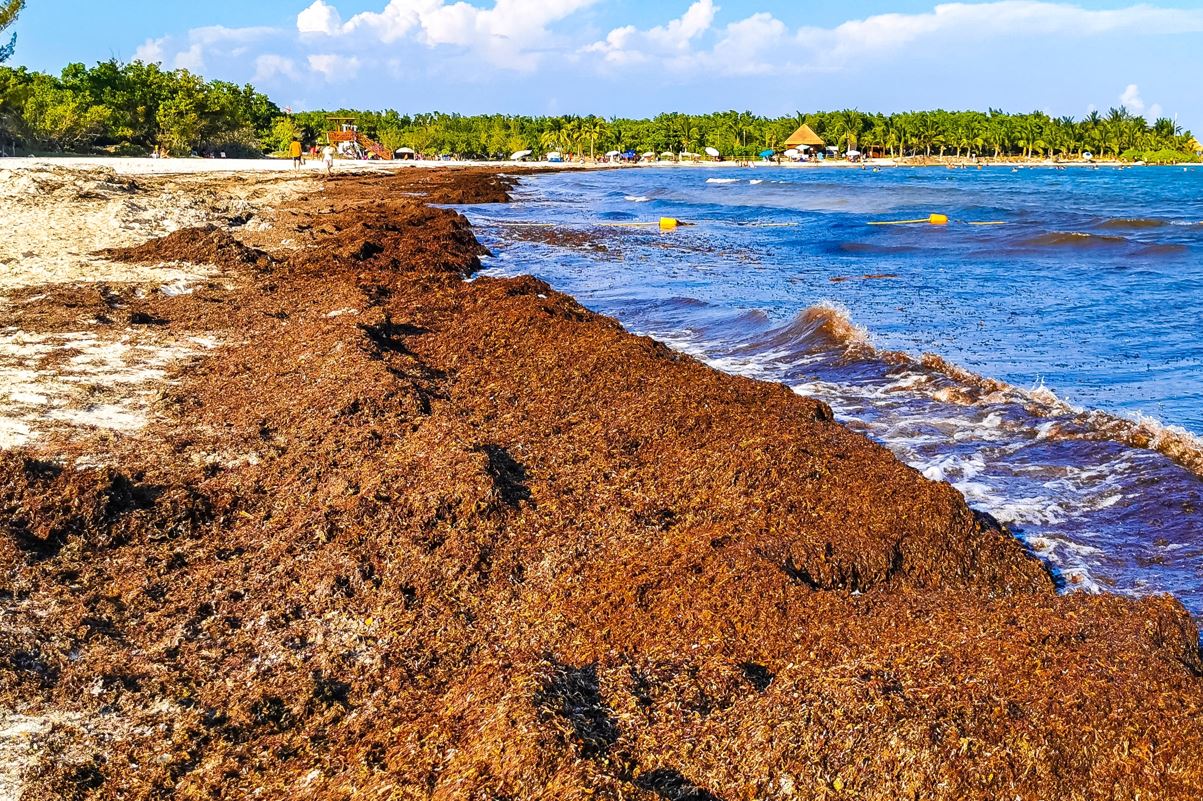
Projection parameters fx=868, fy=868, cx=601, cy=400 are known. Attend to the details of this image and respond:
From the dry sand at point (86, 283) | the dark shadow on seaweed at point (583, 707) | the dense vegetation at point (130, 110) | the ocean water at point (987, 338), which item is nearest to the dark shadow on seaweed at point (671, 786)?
the dark shadow on seaweed at point (583, 707)

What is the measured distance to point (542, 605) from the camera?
4.29 metres

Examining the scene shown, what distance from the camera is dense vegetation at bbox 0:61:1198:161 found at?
63250 millimetres

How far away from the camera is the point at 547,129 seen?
150 m

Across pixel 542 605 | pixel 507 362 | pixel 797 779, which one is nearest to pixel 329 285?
pixel 507 362

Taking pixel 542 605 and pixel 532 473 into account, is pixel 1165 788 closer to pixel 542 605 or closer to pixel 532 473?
pixel 542 605

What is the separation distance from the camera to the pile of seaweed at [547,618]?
2.97m

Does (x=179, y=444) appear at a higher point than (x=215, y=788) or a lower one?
higher

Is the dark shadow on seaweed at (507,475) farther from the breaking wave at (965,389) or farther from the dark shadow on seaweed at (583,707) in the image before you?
the breaking wave at (965,389)

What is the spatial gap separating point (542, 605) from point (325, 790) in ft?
4.80

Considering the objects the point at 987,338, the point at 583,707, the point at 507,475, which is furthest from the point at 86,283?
the point at 987,338

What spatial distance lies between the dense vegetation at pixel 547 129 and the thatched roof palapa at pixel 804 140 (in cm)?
406

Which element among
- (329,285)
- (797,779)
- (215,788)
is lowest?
(215,788)

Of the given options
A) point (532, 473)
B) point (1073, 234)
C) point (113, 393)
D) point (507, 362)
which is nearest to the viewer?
point (532, 473)

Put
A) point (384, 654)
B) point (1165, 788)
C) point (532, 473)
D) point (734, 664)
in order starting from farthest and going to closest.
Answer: point (532, 473)
point (384, 654)
point (734, 664)
point (1165, 788)
